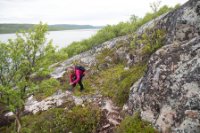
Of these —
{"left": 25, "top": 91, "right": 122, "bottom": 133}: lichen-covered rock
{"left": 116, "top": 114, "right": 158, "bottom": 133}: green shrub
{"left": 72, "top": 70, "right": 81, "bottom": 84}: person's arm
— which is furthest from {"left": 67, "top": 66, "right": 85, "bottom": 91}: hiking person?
{"left": 116, "top": 114, "right": 158, "bottom": 133}: green shrub

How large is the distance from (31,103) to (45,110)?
10.7 ft

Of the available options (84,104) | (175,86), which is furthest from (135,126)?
(84,104)

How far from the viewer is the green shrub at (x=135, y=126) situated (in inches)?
580

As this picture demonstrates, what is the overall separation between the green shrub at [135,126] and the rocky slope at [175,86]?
388 mm

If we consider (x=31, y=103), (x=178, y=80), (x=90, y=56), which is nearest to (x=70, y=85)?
(x=31, y=103)

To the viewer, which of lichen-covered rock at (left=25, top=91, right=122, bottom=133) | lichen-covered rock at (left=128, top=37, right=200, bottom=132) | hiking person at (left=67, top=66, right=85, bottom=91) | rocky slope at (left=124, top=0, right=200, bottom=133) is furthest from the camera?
hiking person at (left=67, top=66, right=85, bottom=91)

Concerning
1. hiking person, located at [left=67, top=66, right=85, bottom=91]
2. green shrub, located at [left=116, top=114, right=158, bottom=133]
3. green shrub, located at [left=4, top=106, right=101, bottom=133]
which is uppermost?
hiking person, located at [left=67, top=66, right=85, bottom=91]

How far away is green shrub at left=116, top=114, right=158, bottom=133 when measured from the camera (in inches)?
580

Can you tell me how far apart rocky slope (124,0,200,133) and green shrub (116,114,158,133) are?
39 cm

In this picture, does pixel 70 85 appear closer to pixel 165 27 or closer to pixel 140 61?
pixel 140 61

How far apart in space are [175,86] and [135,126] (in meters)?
3.54

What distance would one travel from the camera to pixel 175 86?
47.1 ft

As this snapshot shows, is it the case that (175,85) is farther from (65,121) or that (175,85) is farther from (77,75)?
(77,75)

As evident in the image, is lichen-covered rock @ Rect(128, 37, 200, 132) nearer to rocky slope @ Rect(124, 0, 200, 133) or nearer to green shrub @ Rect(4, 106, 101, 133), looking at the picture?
rocky slope @ Rect(124, 0, 200, 133)
